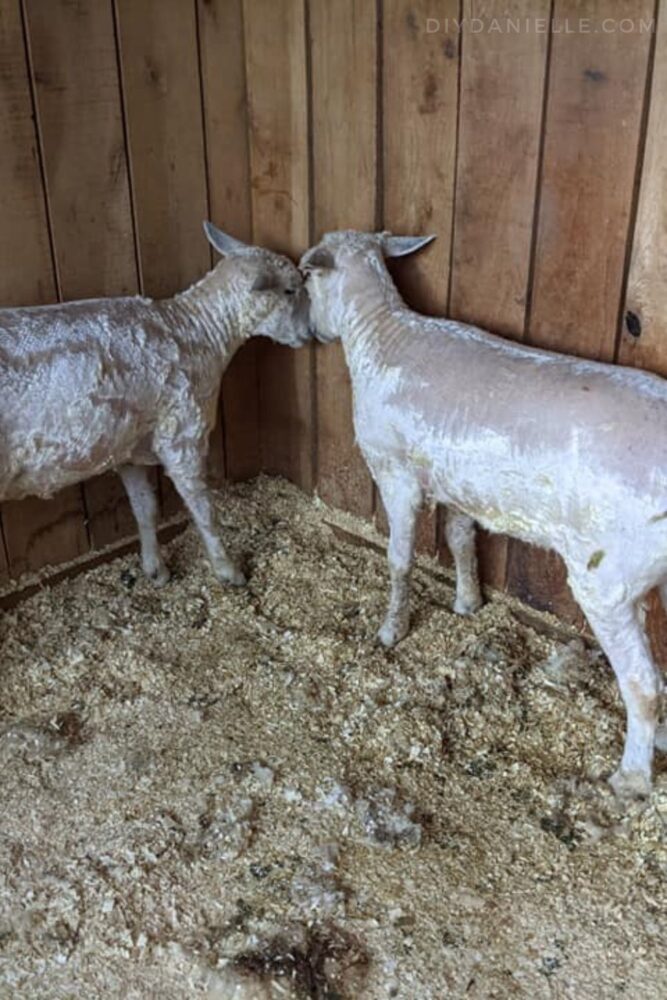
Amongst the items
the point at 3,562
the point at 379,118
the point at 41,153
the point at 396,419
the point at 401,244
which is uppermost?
the point at 379,118

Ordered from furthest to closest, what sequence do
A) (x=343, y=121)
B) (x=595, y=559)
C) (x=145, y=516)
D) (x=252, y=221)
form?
(x=252, y=221)
(x=145, y=516)
(x=343, y=121)
(x=595, y=559)

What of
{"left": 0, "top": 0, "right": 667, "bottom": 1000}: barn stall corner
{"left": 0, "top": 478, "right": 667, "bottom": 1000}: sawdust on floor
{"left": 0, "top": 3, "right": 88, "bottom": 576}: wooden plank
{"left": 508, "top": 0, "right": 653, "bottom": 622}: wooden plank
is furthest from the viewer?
{"left": 0, "top": 3, "right": 88, "bottom": 576}: wooden plank

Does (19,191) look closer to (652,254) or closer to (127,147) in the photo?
(127,147)

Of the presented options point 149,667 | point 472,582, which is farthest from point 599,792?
point 149,667

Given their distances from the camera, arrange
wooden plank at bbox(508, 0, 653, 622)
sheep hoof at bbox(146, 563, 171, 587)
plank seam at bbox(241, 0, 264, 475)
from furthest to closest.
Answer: sheep hoof at bbox(146, 563, 171, 587) → plank seam at bbox(241, 0, 264, 475) → wooden plank at bbox(508, 0, 653, 622)

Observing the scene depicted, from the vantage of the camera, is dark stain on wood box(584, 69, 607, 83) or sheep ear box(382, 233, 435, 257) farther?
sheep ear box(382, 233, 435, 257)

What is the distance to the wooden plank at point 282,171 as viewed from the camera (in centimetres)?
385

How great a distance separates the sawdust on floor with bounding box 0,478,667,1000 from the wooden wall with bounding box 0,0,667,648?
45cm

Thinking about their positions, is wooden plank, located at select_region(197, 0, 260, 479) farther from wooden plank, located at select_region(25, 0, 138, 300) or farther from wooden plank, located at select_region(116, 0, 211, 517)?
wooden plank, located at select_region(25, 0, 138, 300)

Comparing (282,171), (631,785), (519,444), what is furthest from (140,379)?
(631,785)

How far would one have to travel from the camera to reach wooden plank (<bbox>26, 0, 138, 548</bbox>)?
3.41 metres

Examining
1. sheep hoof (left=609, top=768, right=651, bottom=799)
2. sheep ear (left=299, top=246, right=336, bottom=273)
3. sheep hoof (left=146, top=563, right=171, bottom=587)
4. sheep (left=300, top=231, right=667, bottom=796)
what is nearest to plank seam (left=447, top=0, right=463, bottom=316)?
sheep (left=300, top=231, right=667, bottom=796)

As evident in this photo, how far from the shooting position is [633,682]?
9.41 ft

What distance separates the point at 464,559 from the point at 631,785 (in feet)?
3.66
